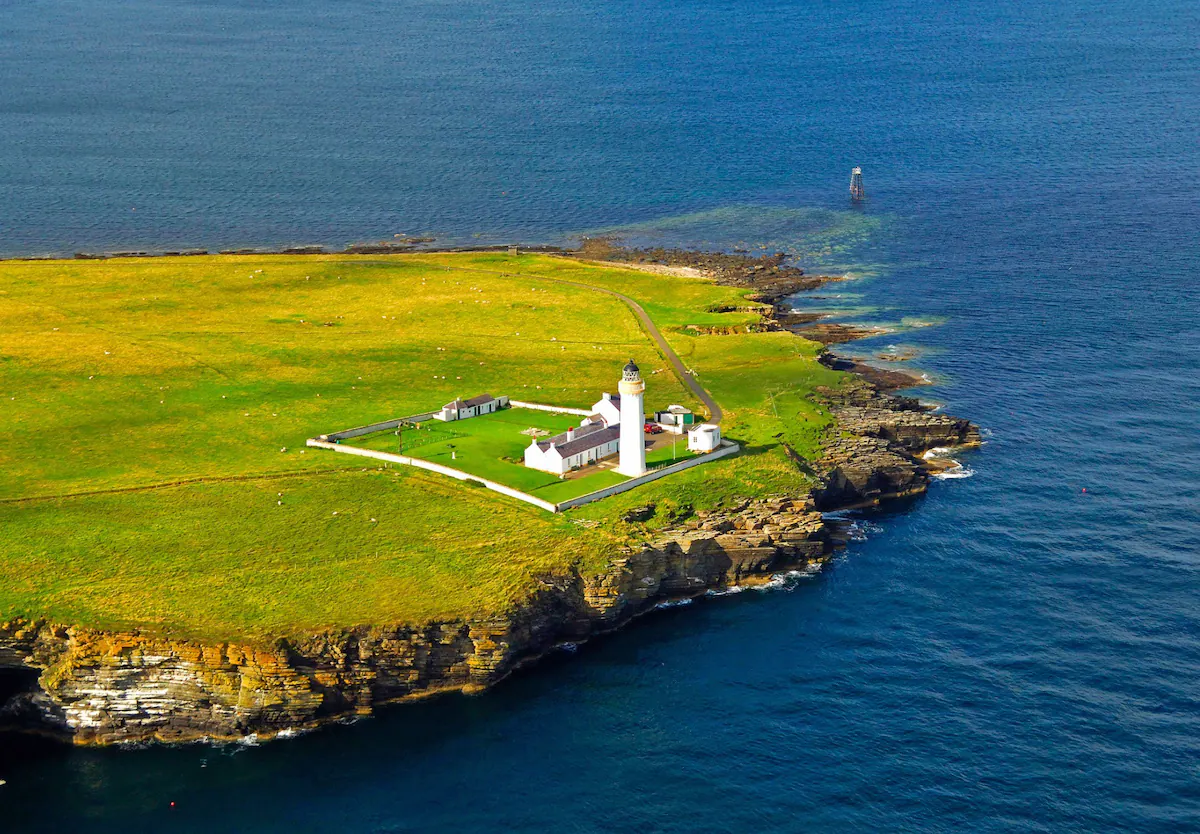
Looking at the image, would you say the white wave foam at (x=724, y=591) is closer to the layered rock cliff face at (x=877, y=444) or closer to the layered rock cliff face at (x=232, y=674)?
the layered rock cliff face at (x=877, y=444)

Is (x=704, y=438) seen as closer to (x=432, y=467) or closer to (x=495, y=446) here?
(x=495, y=446)

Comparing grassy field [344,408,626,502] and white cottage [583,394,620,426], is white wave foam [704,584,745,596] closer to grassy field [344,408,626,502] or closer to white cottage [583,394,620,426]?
grassy field [344,408,626,502]

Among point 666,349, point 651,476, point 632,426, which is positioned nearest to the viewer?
point 632,426

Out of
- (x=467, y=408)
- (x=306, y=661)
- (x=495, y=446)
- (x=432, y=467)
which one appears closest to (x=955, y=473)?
(x=495, y=446)

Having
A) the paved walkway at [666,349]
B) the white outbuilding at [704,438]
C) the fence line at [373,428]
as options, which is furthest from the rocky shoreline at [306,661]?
the fence line at [373,428]

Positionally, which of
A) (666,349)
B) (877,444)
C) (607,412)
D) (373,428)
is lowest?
(877,444)

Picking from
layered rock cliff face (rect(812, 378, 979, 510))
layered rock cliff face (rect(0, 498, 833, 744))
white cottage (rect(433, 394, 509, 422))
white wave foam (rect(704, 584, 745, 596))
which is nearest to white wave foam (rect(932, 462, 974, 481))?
layered rock cliff face (rect(812, 378, 979, 510))

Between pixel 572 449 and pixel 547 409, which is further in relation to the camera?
pixel 547 409
